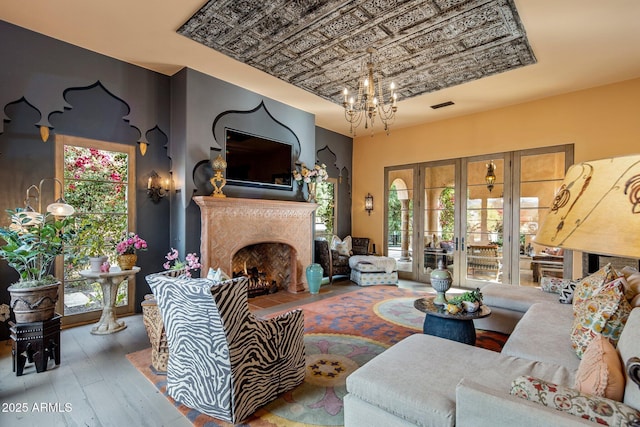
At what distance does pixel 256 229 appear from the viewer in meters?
5.01

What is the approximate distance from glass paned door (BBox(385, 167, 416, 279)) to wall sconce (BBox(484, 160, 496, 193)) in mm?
1501

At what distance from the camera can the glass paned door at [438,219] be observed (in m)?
6.36

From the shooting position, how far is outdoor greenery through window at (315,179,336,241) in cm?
719

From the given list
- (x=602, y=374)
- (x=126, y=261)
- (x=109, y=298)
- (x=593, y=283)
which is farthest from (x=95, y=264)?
(x=593, y=283)

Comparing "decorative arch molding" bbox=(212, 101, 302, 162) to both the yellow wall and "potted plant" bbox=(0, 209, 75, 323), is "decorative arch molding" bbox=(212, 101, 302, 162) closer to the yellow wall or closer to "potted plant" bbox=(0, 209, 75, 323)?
the yellow wall

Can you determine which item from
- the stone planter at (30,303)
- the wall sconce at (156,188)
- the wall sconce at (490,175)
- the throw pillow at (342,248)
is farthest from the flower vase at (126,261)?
the wall sconce at (490,175)

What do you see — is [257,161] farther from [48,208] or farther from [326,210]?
[48,208]

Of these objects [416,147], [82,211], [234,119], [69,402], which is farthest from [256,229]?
[416,147]

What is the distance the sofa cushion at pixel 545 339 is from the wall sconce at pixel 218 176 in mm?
3790

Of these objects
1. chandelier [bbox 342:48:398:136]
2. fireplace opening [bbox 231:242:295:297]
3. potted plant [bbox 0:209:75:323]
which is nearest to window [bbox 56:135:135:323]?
potted plant [bbox 0:209:75:323]

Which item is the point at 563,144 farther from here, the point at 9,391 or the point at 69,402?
the point at 9,391

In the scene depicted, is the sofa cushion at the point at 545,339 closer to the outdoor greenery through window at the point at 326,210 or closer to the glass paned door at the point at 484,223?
the glass paned door at the point at 484,223

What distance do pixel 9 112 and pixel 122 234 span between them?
1.76m

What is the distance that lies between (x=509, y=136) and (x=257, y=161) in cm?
451
